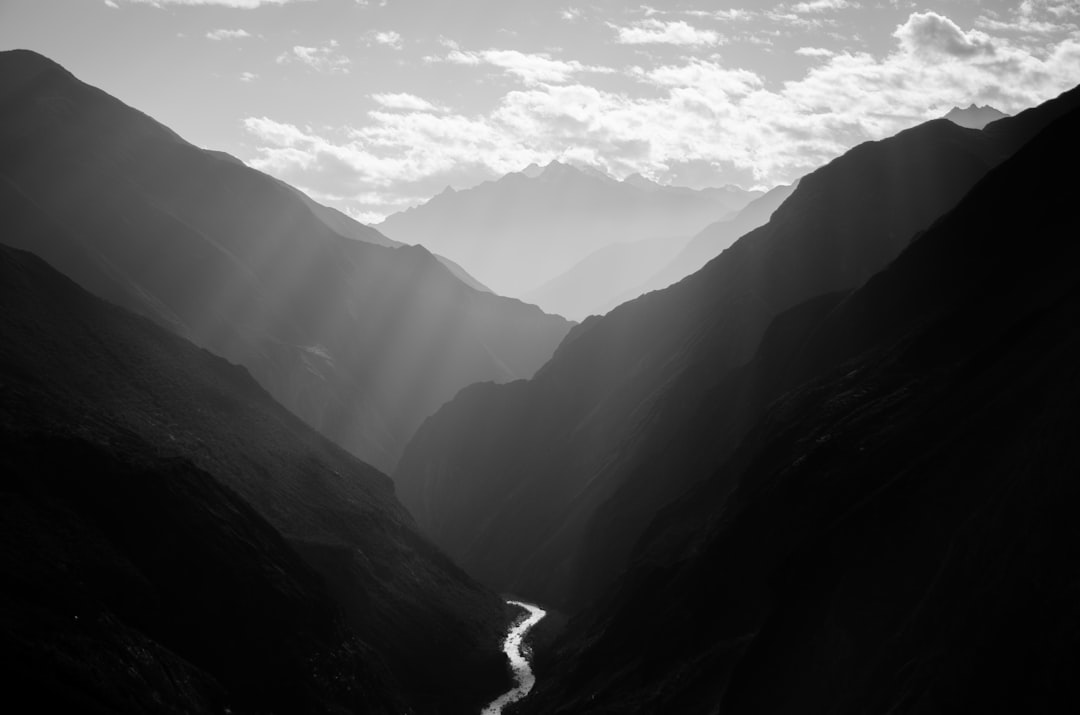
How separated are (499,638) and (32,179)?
15632 cm

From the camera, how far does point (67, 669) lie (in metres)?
43.0

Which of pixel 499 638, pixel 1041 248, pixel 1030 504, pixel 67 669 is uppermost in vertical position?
pixel 1041 248

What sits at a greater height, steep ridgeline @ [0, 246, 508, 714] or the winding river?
steep ridgeline @ [0, 246, 508, 714]

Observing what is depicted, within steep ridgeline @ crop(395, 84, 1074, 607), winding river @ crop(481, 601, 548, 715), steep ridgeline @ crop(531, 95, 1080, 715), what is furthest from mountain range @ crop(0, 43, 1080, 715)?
steep ridgeline @ crop(395, 84, 1074, 607)

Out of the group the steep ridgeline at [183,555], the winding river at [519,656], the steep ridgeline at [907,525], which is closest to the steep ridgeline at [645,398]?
the winding river at [519,656]

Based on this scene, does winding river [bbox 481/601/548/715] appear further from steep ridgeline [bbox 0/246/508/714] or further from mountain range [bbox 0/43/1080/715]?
steep ridgeline [bbox 0/246/508/714]

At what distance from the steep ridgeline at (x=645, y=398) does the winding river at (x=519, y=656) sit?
442 cm

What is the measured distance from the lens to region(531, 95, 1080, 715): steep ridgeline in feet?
121

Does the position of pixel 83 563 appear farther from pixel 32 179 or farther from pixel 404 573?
pixel 32 179

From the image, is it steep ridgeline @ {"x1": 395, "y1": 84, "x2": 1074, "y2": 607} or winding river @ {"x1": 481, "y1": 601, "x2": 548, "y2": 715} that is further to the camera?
steep ridgeline @ {"x1": 395, "y1": 84, "x2": 1074, "y2": 607}

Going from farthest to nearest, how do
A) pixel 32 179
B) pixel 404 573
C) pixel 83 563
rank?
1. pixel 32 179
2. pixel 404 573
3. pixel 83 563

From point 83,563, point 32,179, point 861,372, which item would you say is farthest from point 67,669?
point 32,179

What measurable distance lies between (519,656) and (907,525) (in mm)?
56735

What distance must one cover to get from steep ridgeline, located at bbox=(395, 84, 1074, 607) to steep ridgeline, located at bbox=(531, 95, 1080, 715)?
90.8 ft
